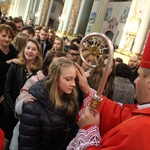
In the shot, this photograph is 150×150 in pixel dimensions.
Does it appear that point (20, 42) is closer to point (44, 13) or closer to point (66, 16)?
point (66, 16)

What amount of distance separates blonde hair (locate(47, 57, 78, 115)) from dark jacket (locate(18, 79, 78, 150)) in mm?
37

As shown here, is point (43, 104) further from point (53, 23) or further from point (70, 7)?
point (53, 23)

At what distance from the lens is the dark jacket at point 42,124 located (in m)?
1.78

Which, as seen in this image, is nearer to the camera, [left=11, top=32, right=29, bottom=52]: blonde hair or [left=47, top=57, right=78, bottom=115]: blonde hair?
[left=47, top=57, right=78, bottom=115]: blonde hair

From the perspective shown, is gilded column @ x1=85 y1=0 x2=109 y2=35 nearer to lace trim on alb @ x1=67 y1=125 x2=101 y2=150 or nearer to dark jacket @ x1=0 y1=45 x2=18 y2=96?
dark jacket @ x1=0 y1=45 x2=18 y2=96

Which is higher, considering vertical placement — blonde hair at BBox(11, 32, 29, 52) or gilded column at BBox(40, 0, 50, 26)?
gilded column at BBox(40, 0, 50, 26)

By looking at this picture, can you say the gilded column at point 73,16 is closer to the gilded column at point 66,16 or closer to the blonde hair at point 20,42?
the gilded column at point 66,16

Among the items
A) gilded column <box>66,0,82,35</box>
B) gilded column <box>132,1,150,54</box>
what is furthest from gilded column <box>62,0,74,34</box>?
gilded column <box>132,1,150,54</box>

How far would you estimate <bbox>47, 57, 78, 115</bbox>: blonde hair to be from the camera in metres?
1.83

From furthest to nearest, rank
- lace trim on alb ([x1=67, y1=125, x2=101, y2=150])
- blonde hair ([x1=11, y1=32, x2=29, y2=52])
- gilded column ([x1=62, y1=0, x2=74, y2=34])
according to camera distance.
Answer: gilded column ([x1=62, y1=0, x2=74, y2=34]), blonde hair ([x1=11, y1=32, x2=29, y2=52]), lace trim on alb ([x1=67, y1=125, x2=101, y2=150])

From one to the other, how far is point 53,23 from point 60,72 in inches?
1069

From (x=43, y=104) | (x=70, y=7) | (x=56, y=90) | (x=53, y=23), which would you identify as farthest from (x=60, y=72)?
(x=53, y=23)

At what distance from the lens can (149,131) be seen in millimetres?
1209

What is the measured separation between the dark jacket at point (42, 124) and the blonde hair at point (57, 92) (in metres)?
0.04
